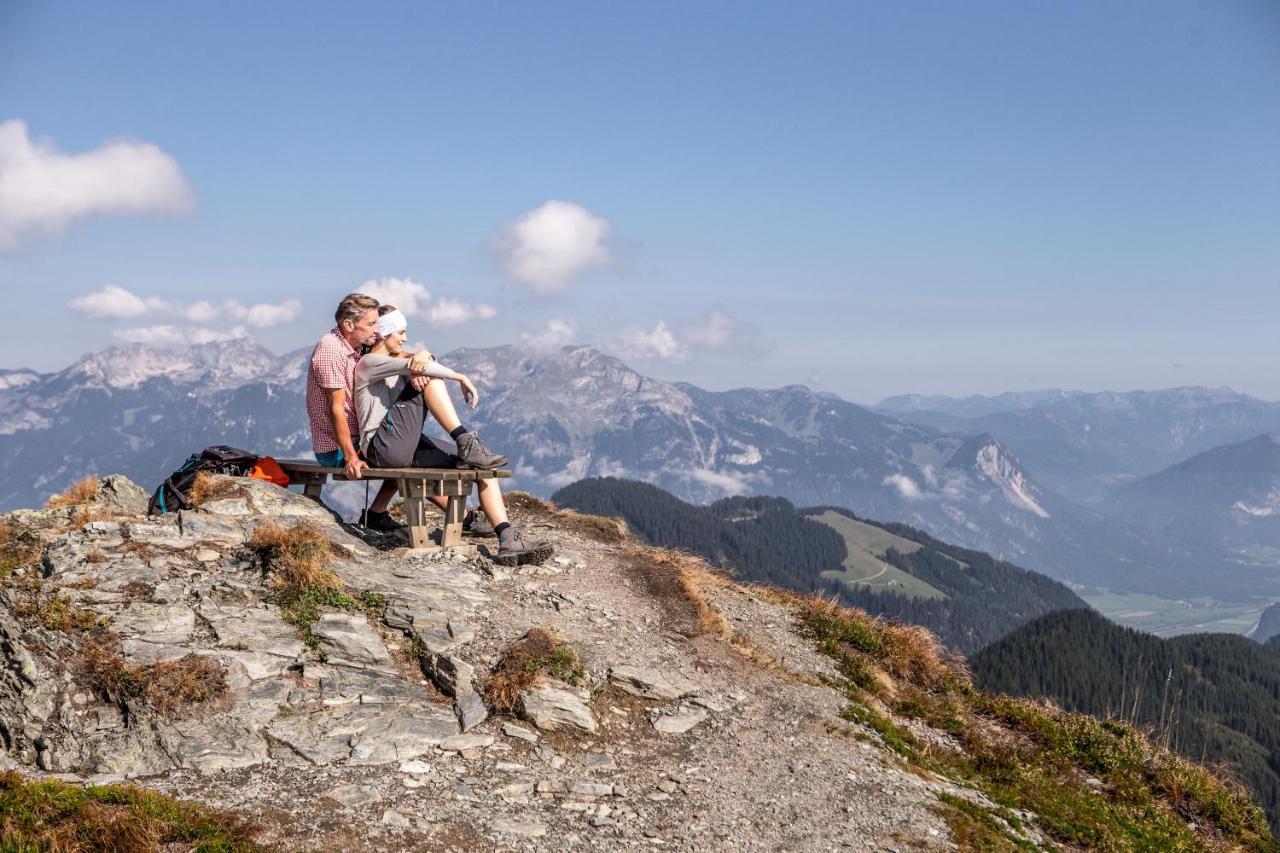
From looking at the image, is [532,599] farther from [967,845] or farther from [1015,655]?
[1015,655]

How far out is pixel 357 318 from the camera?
14711 millimetres

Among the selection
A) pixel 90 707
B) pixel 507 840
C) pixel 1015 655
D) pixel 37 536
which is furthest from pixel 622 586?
pixel 1015 655

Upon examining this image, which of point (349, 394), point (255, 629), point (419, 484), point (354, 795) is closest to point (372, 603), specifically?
point (255, 629)

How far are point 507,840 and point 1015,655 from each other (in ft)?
608

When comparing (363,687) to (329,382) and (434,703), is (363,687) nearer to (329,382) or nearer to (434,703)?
(434,703)

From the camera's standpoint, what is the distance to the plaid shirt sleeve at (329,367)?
47.1ft

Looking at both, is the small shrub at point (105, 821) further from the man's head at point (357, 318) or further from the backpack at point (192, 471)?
the man's head at point (357, 318)

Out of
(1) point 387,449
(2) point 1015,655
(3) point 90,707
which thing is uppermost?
(1) point 387,449

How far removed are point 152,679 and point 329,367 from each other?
20.4ft

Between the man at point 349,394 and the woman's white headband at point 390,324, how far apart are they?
12cm

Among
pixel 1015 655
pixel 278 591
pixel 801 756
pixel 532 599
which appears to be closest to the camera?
pixel 801 756

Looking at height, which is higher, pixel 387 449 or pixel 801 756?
pixel 387 449

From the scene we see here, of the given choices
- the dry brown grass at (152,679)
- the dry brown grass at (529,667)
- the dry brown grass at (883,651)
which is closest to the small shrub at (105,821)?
the dry brown grass at (152,679)

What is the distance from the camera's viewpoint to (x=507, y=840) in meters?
8.45
